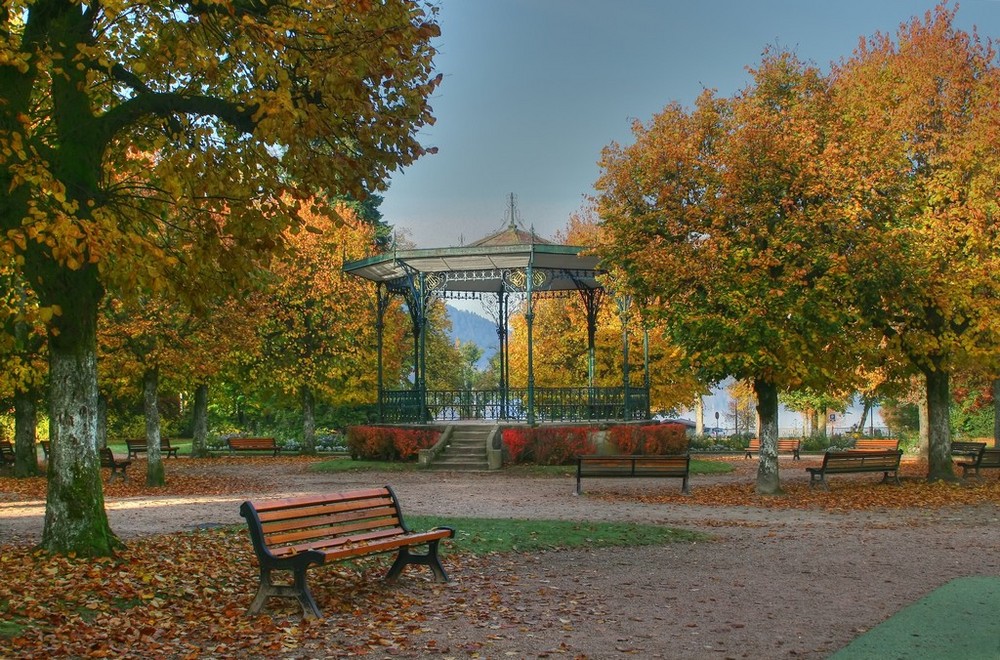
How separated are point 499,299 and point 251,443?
1170 centimetres

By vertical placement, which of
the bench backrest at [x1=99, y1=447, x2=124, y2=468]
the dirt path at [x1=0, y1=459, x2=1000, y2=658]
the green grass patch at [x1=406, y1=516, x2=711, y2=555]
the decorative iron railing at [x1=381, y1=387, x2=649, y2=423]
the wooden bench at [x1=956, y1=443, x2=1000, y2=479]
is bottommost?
the dirt path at [x1=0, y1=459, x2=1000, y2=658]

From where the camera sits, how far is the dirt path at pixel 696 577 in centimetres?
718

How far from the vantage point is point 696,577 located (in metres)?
9.85

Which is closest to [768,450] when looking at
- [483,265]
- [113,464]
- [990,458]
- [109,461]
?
[990,458]

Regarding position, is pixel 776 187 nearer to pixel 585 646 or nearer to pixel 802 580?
pixel 802 580

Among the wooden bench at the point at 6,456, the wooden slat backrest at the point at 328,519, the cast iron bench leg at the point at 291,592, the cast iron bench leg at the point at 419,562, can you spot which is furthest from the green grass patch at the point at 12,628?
the wooden bench at the point at 6,456

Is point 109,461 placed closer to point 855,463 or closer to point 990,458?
point 855,463

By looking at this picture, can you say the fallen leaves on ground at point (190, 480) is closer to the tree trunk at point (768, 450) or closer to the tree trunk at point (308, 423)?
the tree trunk at point (308, 423)

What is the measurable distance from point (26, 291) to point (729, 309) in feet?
51.9

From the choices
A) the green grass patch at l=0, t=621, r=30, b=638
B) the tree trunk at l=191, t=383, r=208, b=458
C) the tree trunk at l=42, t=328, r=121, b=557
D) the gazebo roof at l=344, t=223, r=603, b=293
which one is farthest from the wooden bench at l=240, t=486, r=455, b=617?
the tree trunk at l=191, t=383, r=208, b=458

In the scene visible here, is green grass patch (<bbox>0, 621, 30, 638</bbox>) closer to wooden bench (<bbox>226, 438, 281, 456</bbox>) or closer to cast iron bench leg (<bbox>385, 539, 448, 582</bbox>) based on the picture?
cast iron bench leg (<bbox>385, 539, 448, 582</bbox>)

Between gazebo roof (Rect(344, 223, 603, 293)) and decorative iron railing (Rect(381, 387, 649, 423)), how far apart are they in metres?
3.57

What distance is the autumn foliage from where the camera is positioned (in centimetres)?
2867

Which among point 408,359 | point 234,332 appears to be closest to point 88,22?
point 234,332
